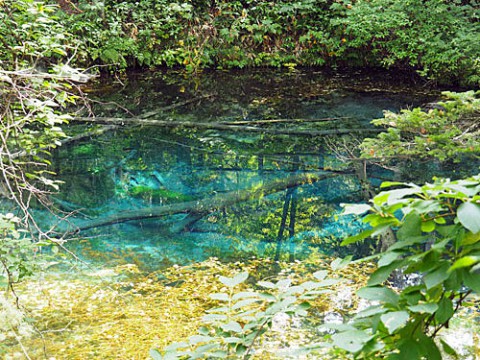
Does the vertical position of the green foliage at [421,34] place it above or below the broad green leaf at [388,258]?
below

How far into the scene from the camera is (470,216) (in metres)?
0.81

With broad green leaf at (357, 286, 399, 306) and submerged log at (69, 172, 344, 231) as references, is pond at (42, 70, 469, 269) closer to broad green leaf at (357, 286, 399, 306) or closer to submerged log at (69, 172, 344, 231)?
submerged log at (69, 172, 344, 231)

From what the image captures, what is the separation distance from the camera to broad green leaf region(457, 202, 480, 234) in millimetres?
792

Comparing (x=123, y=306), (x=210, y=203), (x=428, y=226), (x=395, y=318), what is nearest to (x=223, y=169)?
(x=210, y=203)

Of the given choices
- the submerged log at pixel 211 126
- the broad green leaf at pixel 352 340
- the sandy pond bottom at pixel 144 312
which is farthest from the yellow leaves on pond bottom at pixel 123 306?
the submerged log at pixel 211 126

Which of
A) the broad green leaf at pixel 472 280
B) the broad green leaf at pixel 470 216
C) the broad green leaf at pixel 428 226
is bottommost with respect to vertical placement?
the broad green leaf at pixel 472 280

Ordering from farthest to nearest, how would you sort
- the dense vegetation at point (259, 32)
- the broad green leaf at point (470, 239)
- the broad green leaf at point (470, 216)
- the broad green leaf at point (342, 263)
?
the dense vegetation at point (259, 32)
the broad green leaf at point (342, 263)
the broad green leaf at point (470, 239)
the broad green leaf at point (470, 216)

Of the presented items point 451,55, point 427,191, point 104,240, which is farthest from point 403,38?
point 427,191

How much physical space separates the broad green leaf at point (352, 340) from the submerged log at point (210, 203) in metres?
4.42

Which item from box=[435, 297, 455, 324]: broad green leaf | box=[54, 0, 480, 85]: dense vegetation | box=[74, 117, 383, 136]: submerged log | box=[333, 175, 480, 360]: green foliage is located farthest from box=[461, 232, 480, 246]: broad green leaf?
box=[54, 0, 480, 85]: dense vegetation

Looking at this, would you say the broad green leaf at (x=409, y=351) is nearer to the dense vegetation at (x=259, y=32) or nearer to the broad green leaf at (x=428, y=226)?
the broad green leaf at (x=428, y=226)

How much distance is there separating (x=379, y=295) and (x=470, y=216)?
0.65 feet

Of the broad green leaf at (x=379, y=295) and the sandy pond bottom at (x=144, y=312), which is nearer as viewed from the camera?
the broad green leaf at (x=379, y=295)

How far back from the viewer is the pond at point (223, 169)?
4.88 meters
